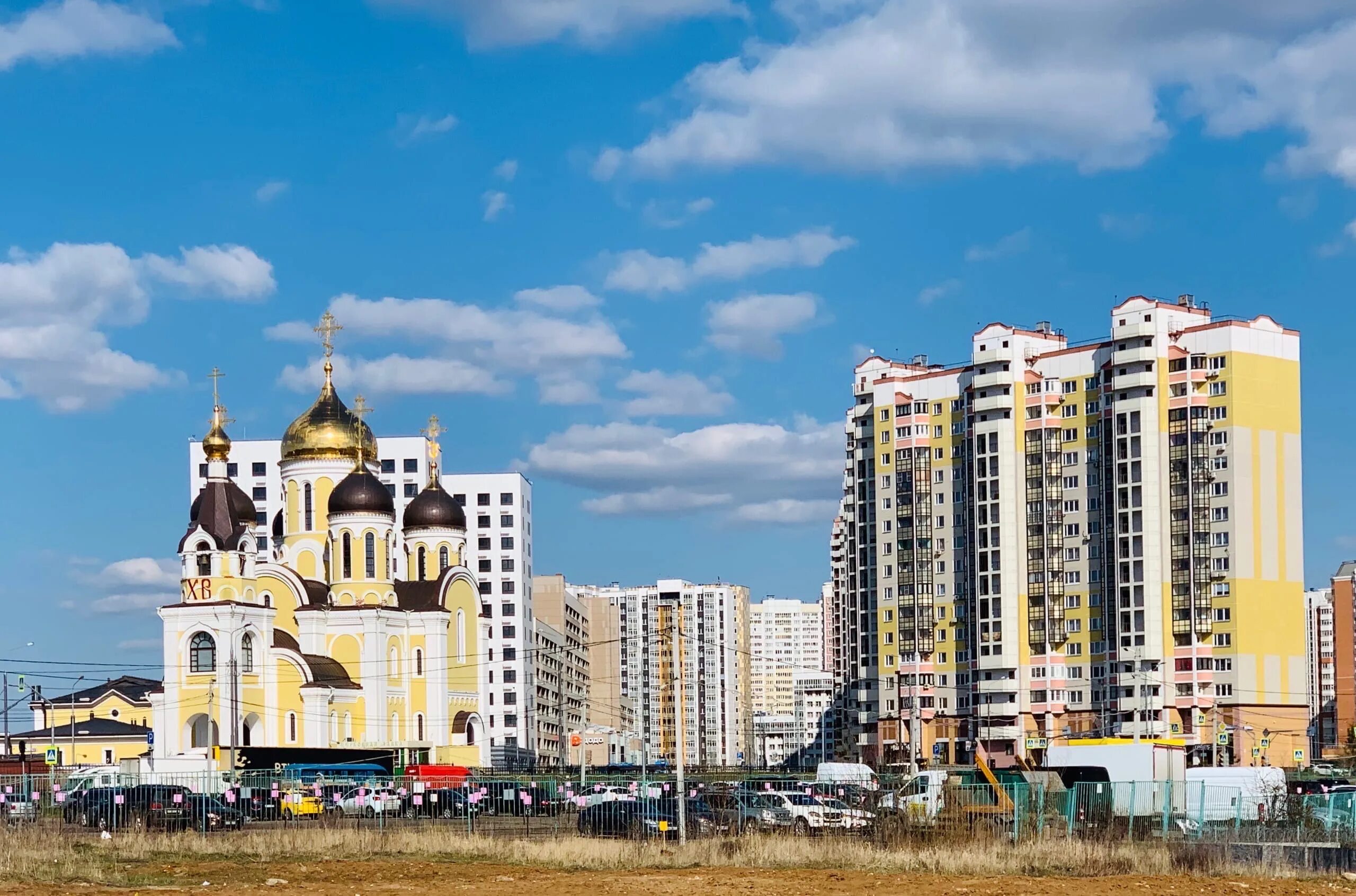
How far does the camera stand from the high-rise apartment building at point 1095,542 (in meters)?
93.4

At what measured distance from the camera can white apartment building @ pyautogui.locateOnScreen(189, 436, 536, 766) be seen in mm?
136375

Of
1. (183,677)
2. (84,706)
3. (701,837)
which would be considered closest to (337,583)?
(183,677)

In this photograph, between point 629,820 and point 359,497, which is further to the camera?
point 359,497

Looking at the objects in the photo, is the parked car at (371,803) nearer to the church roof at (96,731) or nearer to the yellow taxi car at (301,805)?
the yellow taxi car at (301,805)

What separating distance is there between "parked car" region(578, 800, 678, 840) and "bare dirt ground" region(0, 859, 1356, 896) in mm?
4768

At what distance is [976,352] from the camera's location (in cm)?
10200

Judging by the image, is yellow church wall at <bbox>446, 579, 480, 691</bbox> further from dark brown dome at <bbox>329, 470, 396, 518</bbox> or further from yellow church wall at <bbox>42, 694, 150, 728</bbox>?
yellow church wall at <bbox>42, 694, 150, 728</bbox>

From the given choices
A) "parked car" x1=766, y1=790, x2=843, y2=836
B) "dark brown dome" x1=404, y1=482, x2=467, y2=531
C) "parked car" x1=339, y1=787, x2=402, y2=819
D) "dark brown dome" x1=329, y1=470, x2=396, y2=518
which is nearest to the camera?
"parked car" x1=766, y1=790, x2=843, y2=836

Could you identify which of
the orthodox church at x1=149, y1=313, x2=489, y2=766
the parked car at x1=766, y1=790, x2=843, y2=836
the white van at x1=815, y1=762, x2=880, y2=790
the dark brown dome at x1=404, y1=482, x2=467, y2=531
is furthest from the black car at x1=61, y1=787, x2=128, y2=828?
the dark brown dome at x1=404, y1=482, x2=467, y2=531

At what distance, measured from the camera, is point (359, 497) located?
91.8m

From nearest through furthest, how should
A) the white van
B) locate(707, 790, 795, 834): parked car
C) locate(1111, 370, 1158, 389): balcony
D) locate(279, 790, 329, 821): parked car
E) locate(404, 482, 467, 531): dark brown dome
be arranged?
locate(707, 790, 795, 834): parked car, locate(279, 790, 329, 821): parked car, the white van, locate(1111, 370, 1158, 389): balcony, locate(404, 482, 467, 531): dark brown dome

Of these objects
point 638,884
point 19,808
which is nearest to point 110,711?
point 19,808

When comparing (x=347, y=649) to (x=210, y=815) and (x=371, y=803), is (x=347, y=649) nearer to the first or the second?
(x=371, y=803)

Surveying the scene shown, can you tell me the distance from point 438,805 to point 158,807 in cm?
685
